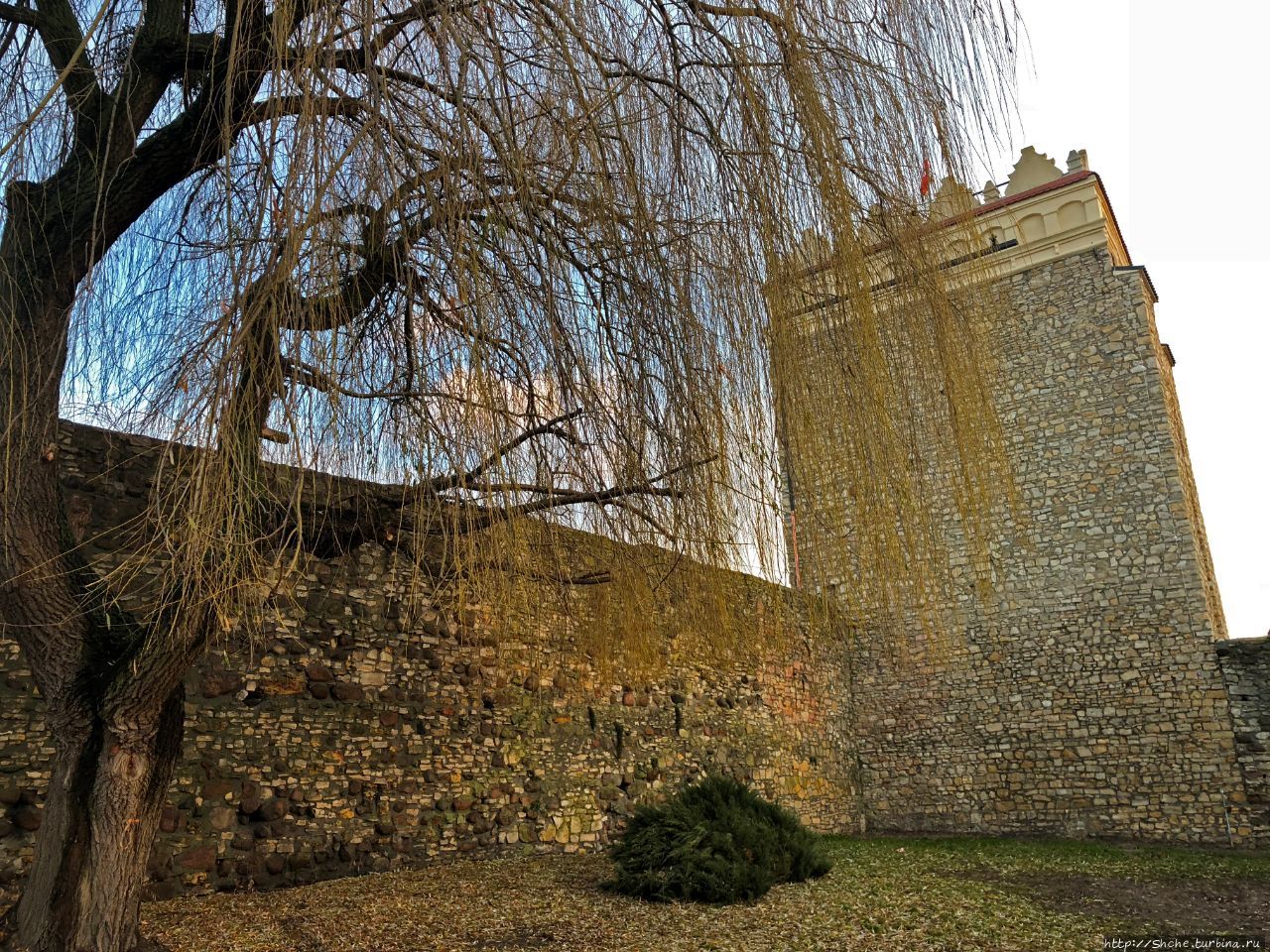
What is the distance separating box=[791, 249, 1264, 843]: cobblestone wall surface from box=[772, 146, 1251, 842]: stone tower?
15 mm

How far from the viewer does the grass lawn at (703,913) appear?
3.57 meters

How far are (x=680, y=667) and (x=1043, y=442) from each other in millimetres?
4661

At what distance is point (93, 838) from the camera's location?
278cm

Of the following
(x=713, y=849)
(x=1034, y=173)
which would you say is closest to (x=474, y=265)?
(x=713, y=849)

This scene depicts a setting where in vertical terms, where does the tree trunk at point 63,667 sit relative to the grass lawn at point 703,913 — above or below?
above

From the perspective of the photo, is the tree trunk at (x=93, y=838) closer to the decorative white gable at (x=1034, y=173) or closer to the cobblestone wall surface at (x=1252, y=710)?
the cobblestone wall surface at (x=1252, y=710)

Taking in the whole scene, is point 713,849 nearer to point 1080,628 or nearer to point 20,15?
point 20,15

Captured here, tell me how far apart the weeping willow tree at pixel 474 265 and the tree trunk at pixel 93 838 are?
0.04 ft

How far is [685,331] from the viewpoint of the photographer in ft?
7.52

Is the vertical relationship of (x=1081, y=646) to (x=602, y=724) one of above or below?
above

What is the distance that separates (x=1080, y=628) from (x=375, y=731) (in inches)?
277

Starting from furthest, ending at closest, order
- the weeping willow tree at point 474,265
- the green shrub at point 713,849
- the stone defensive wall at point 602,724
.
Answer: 1. the green shrub at point 713,849
2. the stone defensive wall at point 602,724
3. the weeping willow tree at point 474,265

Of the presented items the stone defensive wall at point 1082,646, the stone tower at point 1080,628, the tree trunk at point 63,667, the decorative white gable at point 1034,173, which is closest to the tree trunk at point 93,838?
the tree trunk at point 63,667

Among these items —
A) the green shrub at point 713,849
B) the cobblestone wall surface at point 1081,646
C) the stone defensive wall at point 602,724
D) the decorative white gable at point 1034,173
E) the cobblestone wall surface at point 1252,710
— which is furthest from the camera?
the decorative white gable at point 1034,173
